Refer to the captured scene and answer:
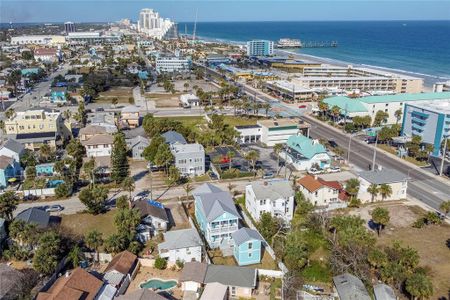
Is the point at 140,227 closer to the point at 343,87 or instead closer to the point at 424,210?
the point at 424,210

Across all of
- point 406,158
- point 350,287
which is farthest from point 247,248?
point 406,158

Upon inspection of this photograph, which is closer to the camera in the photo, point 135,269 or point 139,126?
point 135,269

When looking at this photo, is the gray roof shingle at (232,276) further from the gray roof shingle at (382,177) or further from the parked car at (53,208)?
the parked car at (53,208)

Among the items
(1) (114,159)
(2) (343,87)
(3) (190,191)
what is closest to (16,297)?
(3) (190,191)

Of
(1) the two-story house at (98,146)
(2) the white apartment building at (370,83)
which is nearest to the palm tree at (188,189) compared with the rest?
(1) the two-story house at (98,146)

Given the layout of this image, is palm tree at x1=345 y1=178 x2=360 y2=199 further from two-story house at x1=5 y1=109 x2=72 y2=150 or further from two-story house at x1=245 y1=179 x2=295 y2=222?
two-story house at x1=5 y1=109 x2=72 y2=150

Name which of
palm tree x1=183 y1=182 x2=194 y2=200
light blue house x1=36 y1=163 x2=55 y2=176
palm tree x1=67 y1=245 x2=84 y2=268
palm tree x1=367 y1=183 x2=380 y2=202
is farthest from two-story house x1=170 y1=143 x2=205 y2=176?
palm tree x1=67 y1=245 x2=84 y2=268

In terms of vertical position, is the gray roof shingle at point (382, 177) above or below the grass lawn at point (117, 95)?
above
